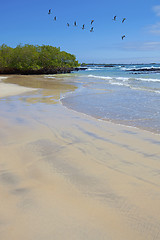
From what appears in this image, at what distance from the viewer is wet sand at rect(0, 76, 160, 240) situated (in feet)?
8.06

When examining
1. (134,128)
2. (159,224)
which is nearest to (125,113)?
(134,128)

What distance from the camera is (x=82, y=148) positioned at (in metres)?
4.96

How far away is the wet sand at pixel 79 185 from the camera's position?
246 centimetres

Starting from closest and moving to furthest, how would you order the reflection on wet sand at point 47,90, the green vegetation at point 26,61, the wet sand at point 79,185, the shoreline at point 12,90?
the wet sand at point 79,185
the reflection on wet sand at point 47,90
the shoreline at point 12,90
the green vegetation at point 26,61

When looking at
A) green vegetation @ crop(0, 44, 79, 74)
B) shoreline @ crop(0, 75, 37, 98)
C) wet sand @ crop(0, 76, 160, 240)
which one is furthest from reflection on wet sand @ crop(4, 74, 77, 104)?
green vegetation @ crop(0, 44, 79, 74)

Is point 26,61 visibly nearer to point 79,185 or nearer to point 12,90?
point 12,90

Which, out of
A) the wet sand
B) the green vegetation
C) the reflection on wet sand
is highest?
the green vegetation

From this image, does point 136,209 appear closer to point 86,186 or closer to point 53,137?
point 86,186

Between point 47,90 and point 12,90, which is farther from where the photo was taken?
point 47,90

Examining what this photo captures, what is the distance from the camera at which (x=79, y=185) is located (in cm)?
337

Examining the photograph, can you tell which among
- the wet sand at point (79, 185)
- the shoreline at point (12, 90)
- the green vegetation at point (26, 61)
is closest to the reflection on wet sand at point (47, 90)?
the shoreline at point (12, 90)

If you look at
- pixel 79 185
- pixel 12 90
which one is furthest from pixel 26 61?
pixel 79 185

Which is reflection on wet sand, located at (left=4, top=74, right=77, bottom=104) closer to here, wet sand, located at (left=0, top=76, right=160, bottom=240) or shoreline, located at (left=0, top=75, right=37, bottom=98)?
shoreline, located at (left=0, top=75, right=37, bottom=98)

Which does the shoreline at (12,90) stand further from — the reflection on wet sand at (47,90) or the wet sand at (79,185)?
the wet sand at (79,185)
